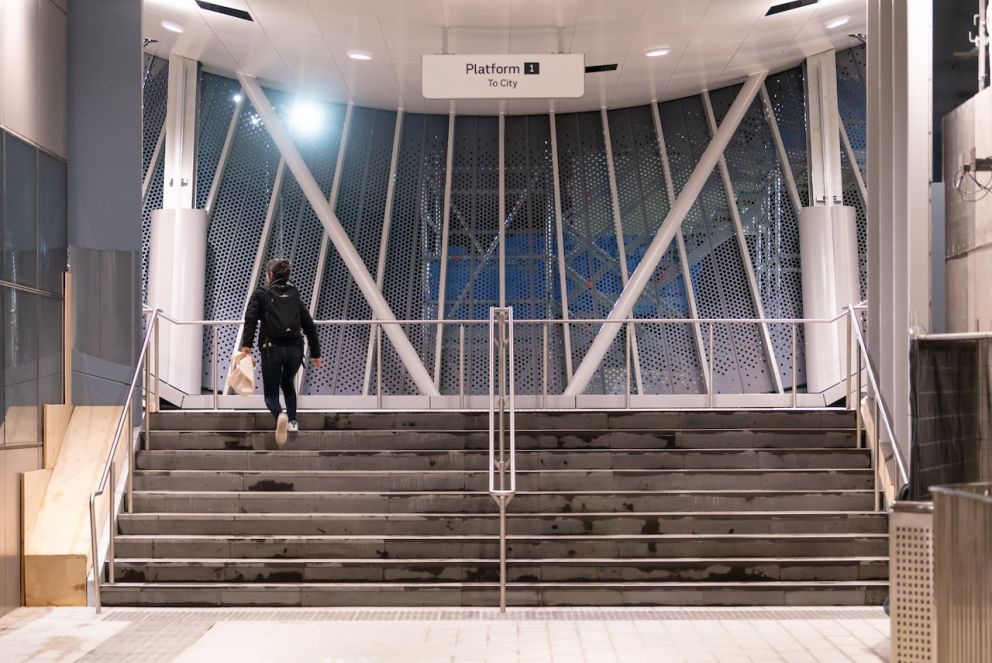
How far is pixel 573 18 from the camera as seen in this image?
Answer: 13.1 meters

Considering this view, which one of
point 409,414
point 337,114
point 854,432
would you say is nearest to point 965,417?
point 854,432

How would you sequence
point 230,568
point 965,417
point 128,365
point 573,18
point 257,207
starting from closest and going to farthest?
1. point 965,417
2. point 230,568
3. point 128,365
4. point 573,18
5. point 257,207

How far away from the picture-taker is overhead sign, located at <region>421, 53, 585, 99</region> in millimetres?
10992

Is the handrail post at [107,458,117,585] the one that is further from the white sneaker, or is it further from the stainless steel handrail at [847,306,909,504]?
the stainless steel handrail at [847,306,909,504]

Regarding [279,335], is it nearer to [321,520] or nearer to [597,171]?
[321,520]

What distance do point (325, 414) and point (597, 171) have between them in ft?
27.2

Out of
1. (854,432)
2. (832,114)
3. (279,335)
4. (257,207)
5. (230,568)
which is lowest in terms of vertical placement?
(230,568)

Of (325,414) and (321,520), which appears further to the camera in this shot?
(325,414)

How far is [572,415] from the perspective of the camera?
10602mm

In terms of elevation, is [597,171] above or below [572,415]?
above

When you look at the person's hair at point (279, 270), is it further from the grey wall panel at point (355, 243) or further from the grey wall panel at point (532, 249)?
the grey wall panel at point (532, 249)

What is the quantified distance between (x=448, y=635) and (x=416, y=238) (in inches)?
411

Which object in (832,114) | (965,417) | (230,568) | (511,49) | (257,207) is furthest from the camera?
(257,207)

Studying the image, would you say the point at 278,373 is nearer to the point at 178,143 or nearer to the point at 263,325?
the point at 263,325
